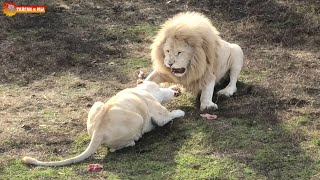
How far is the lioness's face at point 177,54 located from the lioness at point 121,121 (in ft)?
1.49

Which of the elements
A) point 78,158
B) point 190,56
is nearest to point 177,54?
point 190,56

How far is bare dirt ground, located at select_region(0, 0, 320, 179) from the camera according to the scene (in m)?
4.62

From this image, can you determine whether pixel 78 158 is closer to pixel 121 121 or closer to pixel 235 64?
pixel 121 121

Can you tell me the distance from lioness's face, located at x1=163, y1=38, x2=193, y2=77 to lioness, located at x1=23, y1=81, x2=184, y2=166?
45cm

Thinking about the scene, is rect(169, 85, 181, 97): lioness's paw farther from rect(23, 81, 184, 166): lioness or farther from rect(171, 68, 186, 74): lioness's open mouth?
rect(23, 81, 184, 166): lioness

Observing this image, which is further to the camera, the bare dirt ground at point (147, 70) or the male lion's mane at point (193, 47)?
the male lion's mane at point (193, 47)

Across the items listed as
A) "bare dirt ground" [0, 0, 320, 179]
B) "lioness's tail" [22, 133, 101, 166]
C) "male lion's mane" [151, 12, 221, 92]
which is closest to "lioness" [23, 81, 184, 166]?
"lioness's tail" [22, 133, 101, 166]

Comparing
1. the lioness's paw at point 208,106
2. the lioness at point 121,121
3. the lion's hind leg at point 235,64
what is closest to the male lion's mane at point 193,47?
the lioness's paw at point 208,106

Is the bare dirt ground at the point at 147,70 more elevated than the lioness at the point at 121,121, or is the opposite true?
the lioness at the point at 121,121

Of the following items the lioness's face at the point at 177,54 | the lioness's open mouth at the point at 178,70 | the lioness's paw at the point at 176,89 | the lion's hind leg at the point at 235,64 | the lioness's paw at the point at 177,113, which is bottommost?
the lioness's paw at the point at 176,89

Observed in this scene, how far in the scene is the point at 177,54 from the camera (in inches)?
207

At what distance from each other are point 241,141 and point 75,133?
1.49 m

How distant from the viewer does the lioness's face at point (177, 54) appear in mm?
5234

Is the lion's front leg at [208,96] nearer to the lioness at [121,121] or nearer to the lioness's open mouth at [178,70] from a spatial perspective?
the lioness's open mouth at [178,70]
